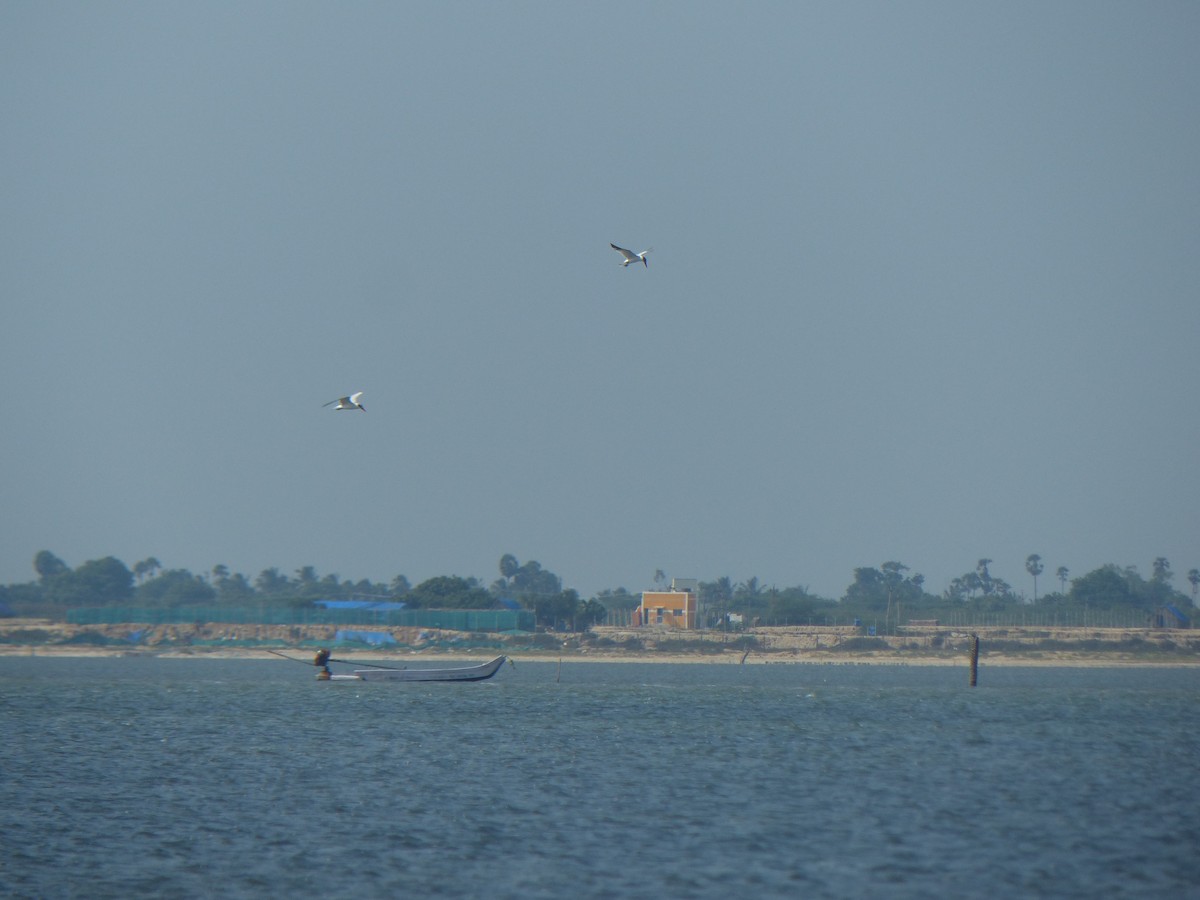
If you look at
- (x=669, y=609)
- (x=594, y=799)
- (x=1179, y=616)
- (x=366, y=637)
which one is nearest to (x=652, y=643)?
(x=669, y=609)

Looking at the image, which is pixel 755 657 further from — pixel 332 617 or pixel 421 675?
pixel 421 675

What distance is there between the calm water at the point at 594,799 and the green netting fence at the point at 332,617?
240ft

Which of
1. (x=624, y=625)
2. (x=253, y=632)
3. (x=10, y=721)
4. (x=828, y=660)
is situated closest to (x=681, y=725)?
(x=10, y=721)

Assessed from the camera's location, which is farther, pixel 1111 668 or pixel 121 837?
pixel 1111 668

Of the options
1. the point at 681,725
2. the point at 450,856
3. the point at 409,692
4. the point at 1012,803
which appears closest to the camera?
the point at 450,856

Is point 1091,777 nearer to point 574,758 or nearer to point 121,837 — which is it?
point 574,758

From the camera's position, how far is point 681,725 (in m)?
59.3

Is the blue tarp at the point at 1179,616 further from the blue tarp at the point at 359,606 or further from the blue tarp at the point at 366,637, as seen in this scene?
the blue tarp at the point at 366,637

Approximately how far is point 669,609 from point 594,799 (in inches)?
5114

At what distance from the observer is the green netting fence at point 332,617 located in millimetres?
147375

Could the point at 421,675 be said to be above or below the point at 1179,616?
below

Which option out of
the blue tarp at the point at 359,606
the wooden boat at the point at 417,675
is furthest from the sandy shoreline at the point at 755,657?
the wooden boat at the point at 417,675

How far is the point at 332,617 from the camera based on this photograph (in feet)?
495

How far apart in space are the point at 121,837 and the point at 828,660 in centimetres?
12004
